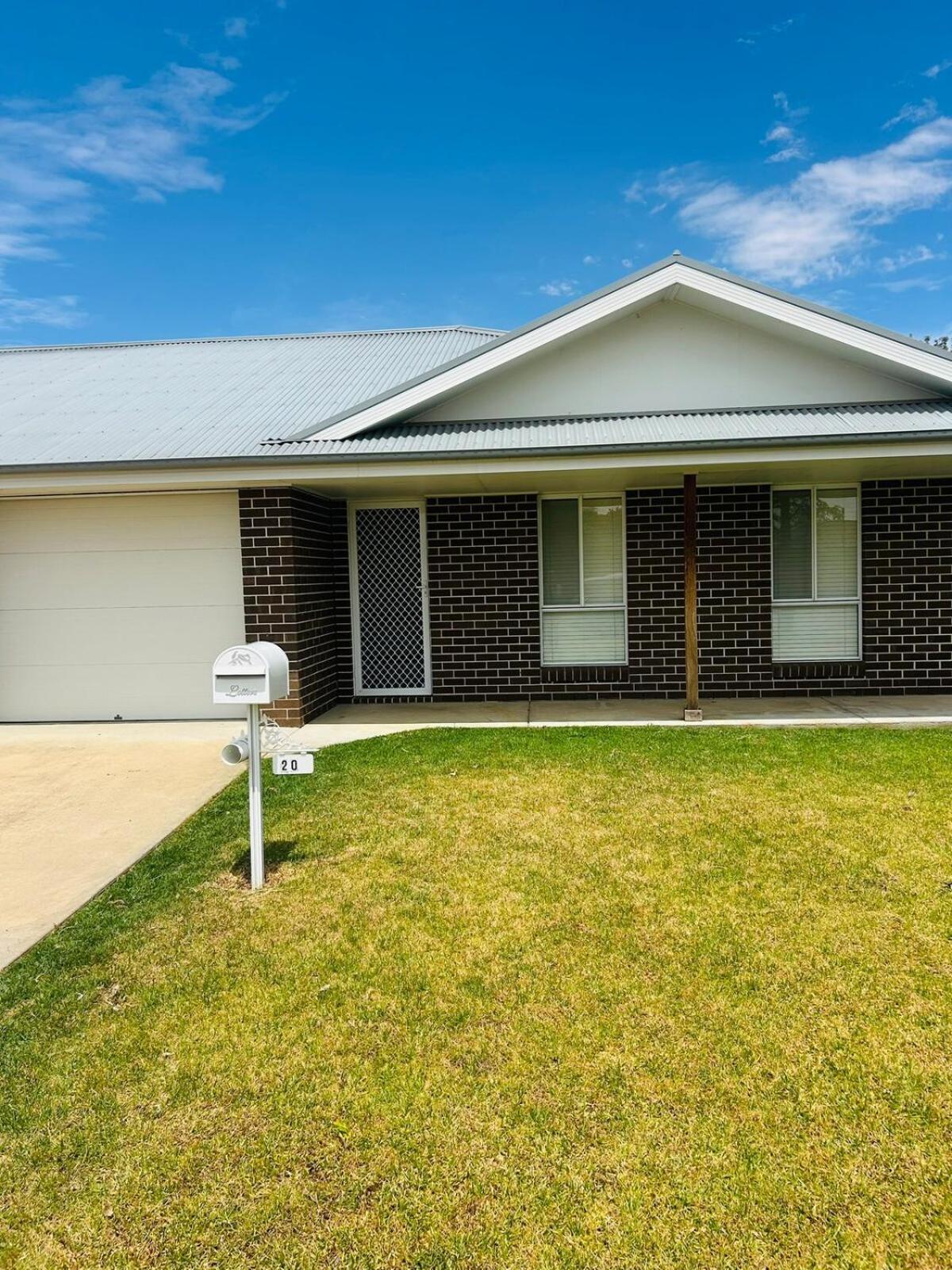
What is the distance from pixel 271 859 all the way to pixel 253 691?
1267 mm

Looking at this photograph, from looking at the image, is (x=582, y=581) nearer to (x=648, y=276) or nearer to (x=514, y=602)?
(x=514, y=602)

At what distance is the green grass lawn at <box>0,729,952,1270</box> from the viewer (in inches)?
83.7

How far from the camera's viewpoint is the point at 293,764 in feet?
14.7

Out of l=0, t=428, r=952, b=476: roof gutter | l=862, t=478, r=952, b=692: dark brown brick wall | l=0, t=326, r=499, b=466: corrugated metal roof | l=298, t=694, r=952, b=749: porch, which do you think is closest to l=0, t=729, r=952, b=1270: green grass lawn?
l=298, t=694, r=952, b=749: porch

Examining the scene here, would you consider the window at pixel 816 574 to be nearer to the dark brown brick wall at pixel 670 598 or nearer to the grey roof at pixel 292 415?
the dark brown brick wall at pixel 670 598

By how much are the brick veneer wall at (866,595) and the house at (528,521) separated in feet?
0.10

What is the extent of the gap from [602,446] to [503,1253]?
21.9ft

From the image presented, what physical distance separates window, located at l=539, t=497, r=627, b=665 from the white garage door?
391 centimetres

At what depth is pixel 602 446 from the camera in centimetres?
760

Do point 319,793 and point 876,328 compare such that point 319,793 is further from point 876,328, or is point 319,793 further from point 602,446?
point 876,328

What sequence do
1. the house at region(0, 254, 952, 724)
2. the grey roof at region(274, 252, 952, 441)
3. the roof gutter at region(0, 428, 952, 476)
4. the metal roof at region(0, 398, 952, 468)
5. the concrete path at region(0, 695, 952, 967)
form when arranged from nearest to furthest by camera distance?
the concrete path at region(0, 695, 952, 967)
the roof gutter at region(0, 428, 952, 476)
the metal roof at region(0, 398, 952, 468)
the house at region(0, 254, 952, 724)
the grey roof at region(274, 252, 952, 441)

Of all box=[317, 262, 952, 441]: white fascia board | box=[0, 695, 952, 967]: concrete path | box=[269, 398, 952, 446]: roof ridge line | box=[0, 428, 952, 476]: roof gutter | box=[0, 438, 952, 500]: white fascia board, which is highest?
box=[317, 262, 952, 441]: white fascia board

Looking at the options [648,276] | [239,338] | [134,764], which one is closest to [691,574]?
[648,276]

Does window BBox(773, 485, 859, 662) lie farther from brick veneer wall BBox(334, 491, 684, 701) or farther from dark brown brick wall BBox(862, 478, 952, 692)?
brick veneer wall BBox(334, 491, 684, 701)
